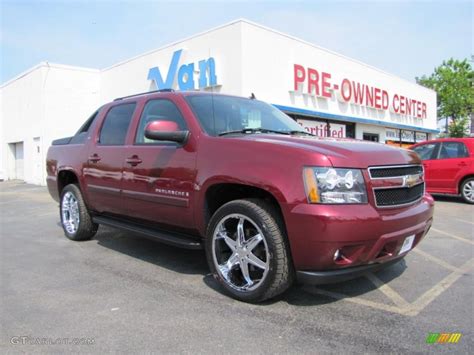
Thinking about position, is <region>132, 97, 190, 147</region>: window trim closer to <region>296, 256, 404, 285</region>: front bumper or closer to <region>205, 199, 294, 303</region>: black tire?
<region>205, 199, 294, 303</region>: black tire

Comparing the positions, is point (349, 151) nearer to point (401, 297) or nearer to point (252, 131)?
point (252, 131)

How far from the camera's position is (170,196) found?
13.4 ft

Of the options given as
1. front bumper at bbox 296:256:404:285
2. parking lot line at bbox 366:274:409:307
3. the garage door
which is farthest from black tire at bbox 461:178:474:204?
the garage door

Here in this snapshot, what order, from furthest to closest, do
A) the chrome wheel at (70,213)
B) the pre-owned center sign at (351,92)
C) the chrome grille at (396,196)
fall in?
the pre-owned center sign at (351,92) → the chrome wheel at (70,213) → the chrome grille at (396,196)

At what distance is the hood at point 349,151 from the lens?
314 cm

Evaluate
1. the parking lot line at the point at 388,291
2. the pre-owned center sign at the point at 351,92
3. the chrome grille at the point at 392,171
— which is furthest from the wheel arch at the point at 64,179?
the pre-owned center sign at the point at 351,92

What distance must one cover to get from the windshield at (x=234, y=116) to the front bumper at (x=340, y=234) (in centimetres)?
129

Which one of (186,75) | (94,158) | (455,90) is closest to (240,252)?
(94,158)

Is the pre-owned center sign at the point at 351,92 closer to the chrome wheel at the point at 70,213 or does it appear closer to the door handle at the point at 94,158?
the chrome wheel at the point at 70,213

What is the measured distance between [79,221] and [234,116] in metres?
2.91

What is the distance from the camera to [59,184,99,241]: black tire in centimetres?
577

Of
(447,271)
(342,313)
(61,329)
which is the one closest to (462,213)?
(447,271)

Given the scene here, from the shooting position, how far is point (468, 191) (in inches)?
390

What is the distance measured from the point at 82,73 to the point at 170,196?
18018mm
